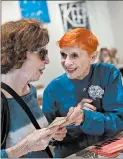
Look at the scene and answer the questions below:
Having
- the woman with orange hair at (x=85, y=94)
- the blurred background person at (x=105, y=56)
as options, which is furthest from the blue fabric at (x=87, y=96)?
the blurred background person at (x=105, y=56)

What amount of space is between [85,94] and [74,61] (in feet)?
0.41

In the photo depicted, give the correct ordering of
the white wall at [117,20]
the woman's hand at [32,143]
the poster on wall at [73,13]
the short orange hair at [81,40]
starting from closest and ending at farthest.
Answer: the woman's hand at [32,143]
the short orange hair at [81,40]
the white wall at [117,20]
the poster on wall at [73,13]

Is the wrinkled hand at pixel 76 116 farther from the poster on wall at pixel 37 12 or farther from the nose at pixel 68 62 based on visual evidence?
the poster on wall at pixel 37 12

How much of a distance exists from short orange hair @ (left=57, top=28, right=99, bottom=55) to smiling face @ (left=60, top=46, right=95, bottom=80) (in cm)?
1

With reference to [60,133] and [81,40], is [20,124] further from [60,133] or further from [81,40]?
[81,40]

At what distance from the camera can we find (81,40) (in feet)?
2.79

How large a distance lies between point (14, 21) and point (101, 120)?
0.41 m

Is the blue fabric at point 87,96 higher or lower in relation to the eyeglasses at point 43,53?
lower

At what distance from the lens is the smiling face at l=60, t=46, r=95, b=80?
0.85 meters

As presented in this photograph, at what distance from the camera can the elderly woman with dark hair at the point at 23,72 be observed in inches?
28.3

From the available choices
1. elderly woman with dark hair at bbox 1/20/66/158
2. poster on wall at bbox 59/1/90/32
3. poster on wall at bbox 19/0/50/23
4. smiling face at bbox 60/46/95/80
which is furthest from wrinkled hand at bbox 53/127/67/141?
poster on wall at bbox 59/1/90/32

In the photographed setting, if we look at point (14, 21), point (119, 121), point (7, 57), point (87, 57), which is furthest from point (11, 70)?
point (119, 121)

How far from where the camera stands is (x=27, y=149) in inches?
28.1

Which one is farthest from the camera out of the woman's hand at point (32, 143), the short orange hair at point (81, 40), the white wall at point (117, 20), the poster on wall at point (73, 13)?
the poster on wall at point (73, 13)
